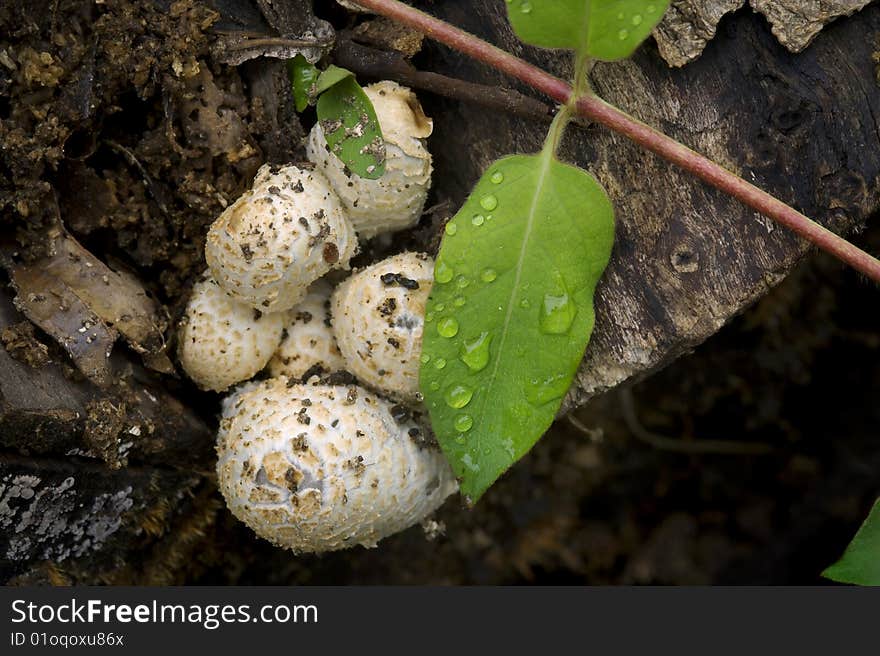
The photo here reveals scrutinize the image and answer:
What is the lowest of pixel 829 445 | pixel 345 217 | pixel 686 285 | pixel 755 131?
pixel 829 445

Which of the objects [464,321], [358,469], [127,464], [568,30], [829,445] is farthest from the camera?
[829,445]

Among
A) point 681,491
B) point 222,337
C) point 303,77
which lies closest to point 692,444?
point 681,491

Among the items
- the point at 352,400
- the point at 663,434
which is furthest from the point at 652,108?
the point at 663,434

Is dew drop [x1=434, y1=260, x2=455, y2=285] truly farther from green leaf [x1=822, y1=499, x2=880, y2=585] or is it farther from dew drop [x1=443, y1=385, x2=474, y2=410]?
green leaf [x1=822, y1=499, x2=880, y2=585]

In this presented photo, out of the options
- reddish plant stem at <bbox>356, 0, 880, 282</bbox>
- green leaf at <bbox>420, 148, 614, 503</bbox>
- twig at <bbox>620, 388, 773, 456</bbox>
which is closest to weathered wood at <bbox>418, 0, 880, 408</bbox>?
reddish plant stem at <bbox>356, 0, 880, 282</bbox>

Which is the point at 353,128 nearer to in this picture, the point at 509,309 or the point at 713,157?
the point at 509,309

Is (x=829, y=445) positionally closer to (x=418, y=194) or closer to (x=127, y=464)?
(x=418, y=194)
